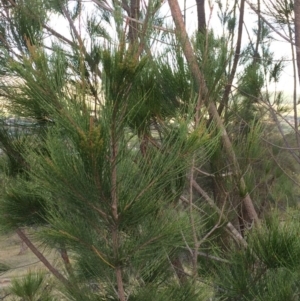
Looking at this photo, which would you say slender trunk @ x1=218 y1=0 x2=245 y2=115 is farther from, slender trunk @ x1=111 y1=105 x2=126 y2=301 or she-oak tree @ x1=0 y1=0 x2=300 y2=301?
slender trunk @ x1=111 y1=105 x2=126 y2=301

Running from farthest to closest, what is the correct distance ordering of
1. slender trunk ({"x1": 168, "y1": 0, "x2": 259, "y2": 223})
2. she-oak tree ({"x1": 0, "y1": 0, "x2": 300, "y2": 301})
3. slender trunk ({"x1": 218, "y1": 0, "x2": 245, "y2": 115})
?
1. slender trunk ({"x1": 218, "y1": 0, "x2": 245, "y2": 115})
2. slender trunk ({"x1": 168, "y1": 0, "x2": 259, "y2": 223})
3. she-oak tree ({"x1": 0, "y1": 0, "x2": 300, "y2": 301})

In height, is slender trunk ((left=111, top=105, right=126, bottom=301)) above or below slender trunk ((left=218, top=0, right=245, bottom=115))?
below

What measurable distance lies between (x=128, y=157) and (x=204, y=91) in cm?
39

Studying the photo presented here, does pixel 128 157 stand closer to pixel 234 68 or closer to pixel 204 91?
pixel 204 91

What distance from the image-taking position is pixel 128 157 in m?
1.07

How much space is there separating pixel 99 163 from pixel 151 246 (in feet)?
0.78

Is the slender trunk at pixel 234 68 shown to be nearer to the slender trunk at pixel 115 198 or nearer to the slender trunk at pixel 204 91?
the slender trunk at pixel 204 91

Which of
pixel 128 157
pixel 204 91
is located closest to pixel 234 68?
pixel 204 91

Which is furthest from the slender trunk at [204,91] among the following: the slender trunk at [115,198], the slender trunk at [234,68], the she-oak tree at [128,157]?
the slender trunk at [115,198]

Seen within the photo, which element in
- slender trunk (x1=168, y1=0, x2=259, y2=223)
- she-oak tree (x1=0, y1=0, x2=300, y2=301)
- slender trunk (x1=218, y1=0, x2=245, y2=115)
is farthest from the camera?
slender trunk (x1=218, y1=0, x2=245, y2=115)

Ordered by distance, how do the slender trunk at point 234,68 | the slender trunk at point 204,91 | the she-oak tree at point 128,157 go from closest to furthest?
the she-oak tree at point 128,157 → the slender trunk at point 204,91 → the slender trunk at point 234,68

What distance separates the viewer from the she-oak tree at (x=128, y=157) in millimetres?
970

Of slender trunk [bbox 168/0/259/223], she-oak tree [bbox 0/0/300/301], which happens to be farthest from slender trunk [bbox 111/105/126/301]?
slender trunk [bbox 168/0/259/223]

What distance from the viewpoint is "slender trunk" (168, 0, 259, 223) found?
136 cm
